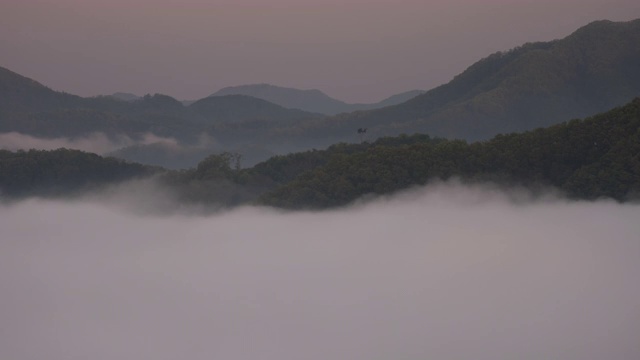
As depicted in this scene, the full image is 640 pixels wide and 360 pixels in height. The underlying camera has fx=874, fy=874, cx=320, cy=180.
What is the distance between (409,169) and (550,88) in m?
137

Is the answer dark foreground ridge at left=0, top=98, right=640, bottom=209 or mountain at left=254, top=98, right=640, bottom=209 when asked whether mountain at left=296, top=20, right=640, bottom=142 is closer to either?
dark foreground ridge at left=0, top=98, right=640, bottom=209

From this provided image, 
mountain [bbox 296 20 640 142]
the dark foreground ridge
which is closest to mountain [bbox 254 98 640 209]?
the dark foreground ridge

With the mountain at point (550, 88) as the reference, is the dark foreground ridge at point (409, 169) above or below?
below

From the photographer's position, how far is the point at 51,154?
72.9 metres

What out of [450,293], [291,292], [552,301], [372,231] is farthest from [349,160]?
[552,301]

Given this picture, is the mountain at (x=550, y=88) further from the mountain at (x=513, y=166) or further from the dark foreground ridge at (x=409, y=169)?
the mountain at (x=513, y=166)

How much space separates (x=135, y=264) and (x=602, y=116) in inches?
1144

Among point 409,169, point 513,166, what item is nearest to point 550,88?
point 409,169

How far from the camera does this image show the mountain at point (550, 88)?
563ft

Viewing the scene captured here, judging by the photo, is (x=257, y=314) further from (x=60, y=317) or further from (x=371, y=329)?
(x=60, y=317)

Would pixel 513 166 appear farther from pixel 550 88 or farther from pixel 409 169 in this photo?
pixel 550 88

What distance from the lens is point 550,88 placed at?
584ft

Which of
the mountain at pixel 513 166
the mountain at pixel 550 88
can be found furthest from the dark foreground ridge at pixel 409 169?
the mountain at pixel 550 88

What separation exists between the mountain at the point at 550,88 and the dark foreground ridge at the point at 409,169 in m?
103
